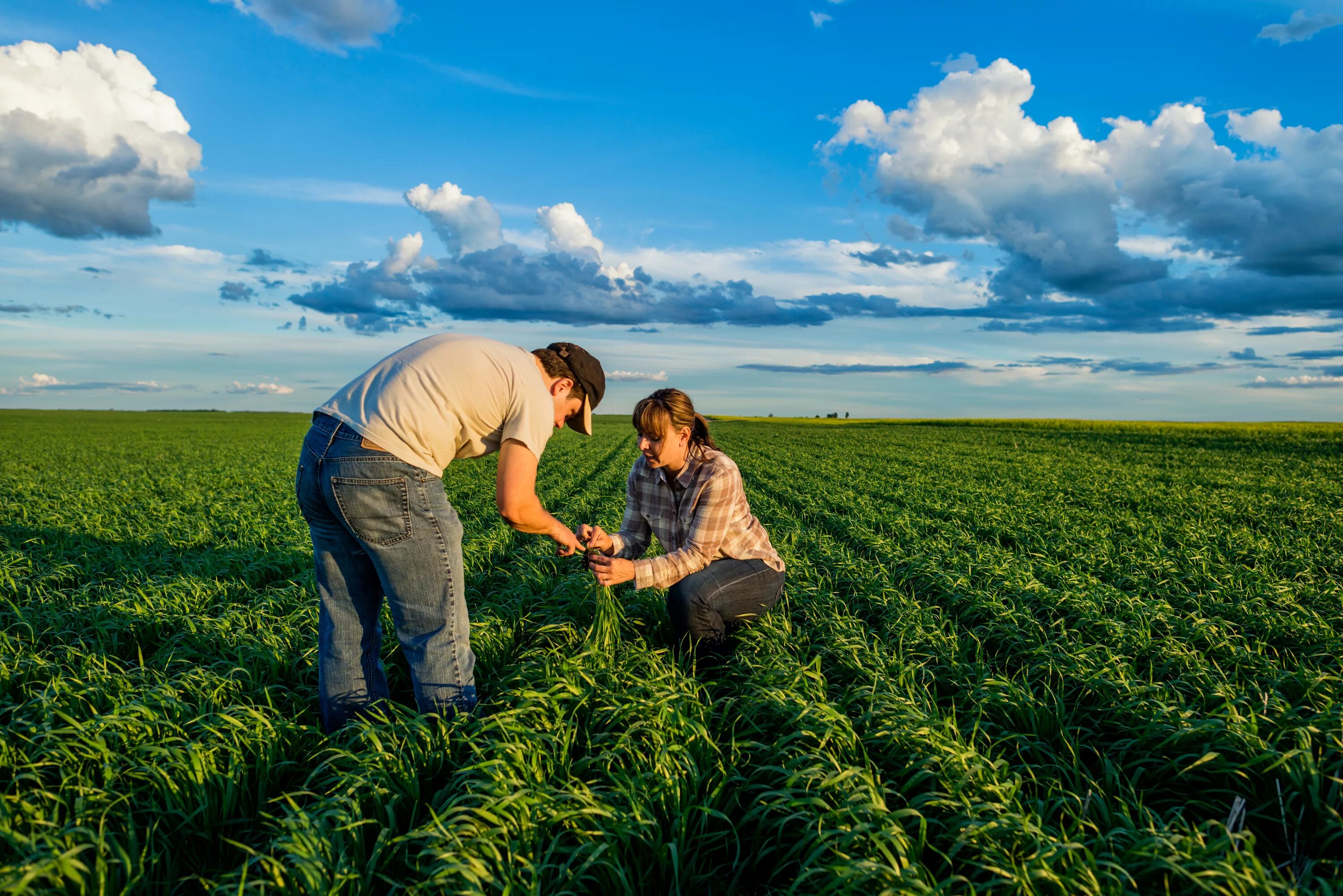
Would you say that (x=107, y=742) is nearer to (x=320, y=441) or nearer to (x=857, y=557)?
(x=320, y=441)

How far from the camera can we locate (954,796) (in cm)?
298

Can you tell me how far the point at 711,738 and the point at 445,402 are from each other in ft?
7.07

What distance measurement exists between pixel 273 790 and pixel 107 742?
98cm

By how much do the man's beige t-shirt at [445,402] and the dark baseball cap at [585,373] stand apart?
270mm

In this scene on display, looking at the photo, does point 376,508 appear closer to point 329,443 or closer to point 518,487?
point 329,443

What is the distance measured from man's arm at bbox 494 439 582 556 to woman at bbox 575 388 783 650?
35.7 inches

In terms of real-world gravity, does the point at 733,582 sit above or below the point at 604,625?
above


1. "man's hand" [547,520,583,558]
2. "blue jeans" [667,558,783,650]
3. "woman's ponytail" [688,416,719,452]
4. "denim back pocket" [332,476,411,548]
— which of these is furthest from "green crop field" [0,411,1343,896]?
"woman's ponytail" [688,416,719,452]

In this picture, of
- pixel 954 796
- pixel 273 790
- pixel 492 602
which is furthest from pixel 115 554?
pixel 954 796

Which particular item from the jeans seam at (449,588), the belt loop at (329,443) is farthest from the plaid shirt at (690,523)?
the belt loop at (329,443)

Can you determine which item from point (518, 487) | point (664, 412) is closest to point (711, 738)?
point (518, 487)

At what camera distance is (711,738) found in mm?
3580

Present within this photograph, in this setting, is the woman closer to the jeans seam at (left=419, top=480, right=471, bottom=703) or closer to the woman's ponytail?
the woman's ponytail

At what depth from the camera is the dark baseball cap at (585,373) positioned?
11.8 feet
